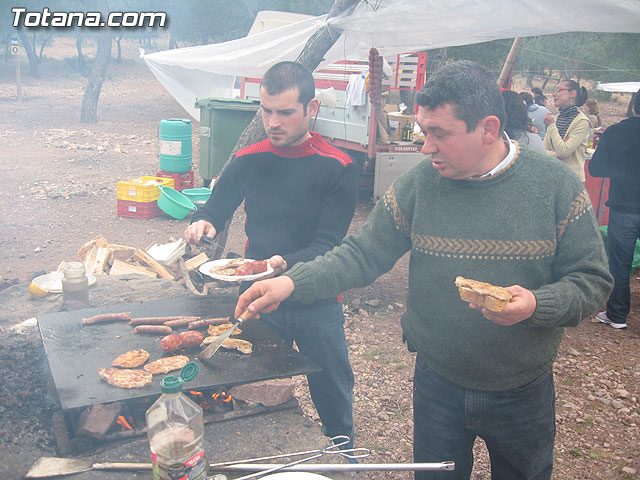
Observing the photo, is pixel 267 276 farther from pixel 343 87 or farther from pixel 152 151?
pixel 152 151

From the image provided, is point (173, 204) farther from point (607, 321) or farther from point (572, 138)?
point (607, 321)

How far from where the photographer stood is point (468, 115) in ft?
6.68

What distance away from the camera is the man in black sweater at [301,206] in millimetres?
3072

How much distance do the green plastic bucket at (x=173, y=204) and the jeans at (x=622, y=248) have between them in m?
Result: 6.31

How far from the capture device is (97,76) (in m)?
19.2

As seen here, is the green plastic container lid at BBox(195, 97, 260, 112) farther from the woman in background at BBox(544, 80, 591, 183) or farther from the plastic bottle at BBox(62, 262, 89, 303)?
the plastic bottle at BBox(62, 262, 89, 303)

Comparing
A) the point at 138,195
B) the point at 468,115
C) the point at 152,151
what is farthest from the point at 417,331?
the point at 152,151

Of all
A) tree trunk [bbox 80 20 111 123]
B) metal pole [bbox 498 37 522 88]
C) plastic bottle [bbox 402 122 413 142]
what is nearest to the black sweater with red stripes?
plastic bottle [bbox 402 122 413 142]

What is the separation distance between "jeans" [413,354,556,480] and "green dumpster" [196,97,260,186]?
849cm

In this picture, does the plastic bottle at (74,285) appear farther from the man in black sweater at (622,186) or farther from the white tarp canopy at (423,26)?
the man in black sweater at (622,186)

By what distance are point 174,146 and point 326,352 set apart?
25.4 feet

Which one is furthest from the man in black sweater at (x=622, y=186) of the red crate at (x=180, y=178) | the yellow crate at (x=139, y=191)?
the red crate at (x=180, y=178)

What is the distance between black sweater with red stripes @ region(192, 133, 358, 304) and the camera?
10.2 ft

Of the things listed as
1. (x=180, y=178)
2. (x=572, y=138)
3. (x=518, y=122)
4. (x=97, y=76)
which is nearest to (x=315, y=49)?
(x=518, y=122)
